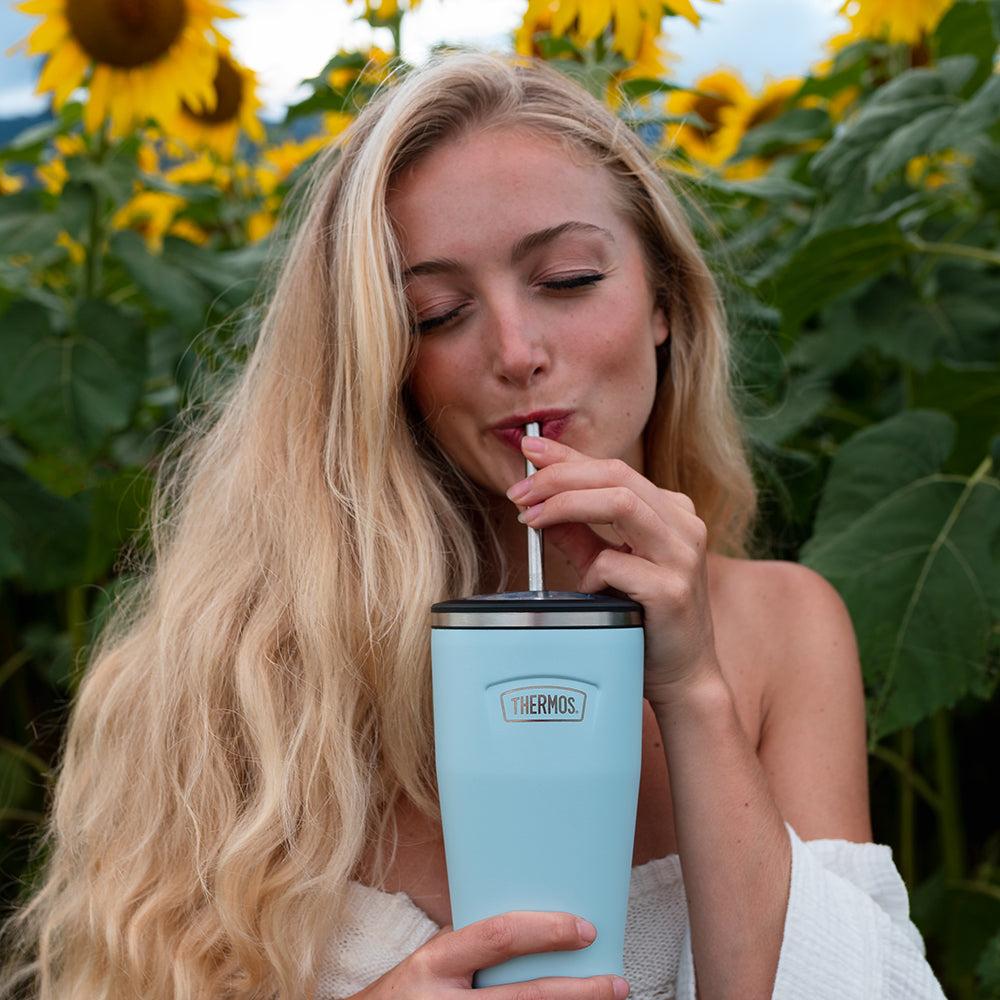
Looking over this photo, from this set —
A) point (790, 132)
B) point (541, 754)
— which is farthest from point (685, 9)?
point (541, 754)

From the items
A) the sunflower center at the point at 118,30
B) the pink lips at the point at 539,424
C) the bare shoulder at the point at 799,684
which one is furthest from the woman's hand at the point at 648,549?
the sunflower center at the point at 118,30

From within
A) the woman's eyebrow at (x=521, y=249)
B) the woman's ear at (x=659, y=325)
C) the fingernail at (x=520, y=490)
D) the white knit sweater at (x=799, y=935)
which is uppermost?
the woman's ear at (x=659, y=325)

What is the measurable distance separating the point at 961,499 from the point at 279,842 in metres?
1.04

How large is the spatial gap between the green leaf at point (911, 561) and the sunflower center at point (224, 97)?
66.0 inches

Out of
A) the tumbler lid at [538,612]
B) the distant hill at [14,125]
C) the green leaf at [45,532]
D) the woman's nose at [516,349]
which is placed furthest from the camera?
the distant hill at [14,125]

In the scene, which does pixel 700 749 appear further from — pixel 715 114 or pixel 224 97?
pixel 715 114

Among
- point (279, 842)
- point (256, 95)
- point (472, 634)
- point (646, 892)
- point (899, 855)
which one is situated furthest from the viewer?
point (256, 95)

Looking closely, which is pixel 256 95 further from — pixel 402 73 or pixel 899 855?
pixel 899 855

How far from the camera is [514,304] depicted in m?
1.13

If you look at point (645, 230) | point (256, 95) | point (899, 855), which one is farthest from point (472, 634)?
point (256, 95)

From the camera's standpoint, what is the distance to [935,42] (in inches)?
79.4

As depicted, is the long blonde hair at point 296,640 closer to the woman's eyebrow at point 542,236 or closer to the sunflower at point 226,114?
the woman's eyebrow at point 542,236

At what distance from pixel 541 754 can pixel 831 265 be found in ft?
3.67

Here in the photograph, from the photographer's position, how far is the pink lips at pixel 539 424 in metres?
1.15
